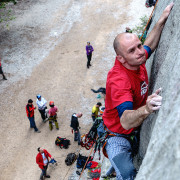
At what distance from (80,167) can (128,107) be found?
7.77 metres

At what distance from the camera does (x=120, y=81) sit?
12.1 ft

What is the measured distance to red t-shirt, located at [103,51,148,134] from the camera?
3514mm

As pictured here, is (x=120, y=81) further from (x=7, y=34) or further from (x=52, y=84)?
(x=7, y=34)

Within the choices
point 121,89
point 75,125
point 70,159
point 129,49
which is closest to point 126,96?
point 121,89

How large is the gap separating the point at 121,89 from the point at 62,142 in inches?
345

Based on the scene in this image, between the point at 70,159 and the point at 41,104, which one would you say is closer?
the point at 70,159

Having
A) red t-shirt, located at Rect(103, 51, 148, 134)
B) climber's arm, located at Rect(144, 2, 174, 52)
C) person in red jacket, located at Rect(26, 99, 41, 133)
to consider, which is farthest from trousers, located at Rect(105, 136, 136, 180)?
person in red jacket, located at Rect(26, 99, 41, 133)

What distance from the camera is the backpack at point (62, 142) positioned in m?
11.6

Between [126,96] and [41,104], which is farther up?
[126,96]

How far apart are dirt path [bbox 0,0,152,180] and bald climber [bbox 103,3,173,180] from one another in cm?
691

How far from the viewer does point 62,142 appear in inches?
460

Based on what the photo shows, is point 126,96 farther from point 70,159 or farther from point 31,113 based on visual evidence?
point 31,113

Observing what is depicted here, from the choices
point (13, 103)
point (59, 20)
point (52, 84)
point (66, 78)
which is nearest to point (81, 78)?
point (66, 78)

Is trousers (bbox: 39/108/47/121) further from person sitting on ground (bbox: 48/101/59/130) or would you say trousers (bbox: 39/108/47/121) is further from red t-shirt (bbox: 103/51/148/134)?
red t-shirt (bbox: 103/51/148/134)
